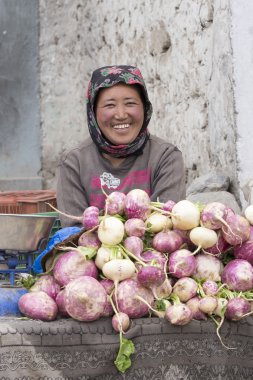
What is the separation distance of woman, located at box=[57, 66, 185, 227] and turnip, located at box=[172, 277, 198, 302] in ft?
3.07

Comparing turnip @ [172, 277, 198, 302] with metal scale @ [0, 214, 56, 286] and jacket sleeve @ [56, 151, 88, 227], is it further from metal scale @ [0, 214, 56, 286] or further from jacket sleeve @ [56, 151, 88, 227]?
jacket sleeve @ [56, 151, 88, 227]

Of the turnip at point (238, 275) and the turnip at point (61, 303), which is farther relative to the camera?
the turnip at point (238, 275)

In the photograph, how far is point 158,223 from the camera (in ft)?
9.89

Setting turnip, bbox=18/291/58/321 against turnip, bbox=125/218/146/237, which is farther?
turnip, bbox=125/218/146/237

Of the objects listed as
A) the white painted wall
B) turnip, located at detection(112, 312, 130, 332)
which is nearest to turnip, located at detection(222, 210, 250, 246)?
turnip, located at detection(112, 312, 130, 332)

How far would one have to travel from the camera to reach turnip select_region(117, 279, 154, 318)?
281 cm

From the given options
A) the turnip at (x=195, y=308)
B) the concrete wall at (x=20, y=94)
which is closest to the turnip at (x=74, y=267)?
the turnip at (x=195, y=308)

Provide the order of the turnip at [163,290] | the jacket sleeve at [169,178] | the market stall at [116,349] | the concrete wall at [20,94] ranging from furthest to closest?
the concrete wall at [20,94], the jacket sleeve at [169,178], the turnip at [163,290], the market stall at [116,349]

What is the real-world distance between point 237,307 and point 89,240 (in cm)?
56

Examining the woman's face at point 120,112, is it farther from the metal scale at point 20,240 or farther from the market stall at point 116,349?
the market stall at point 116,349

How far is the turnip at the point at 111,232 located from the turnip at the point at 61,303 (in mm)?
224

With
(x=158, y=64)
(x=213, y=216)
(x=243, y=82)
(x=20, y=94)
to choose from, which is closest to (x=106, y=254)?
(x=213, y=216)

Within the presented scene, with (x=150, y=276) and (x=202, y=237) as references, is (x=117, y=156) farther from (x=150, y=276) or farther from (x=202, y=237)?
(x=150, y=276)

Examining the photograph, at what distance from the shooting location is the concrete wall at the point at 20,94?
8.61m
